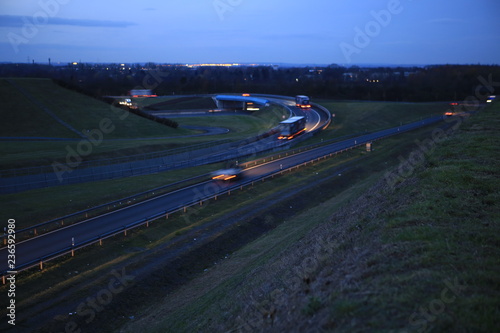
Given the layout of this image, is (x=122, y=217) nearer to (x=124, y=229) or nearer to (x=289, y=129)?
Result: (x=124, y=229)

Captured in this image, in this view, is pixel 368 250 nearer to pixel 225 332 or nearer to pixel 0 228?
pixel 225 332

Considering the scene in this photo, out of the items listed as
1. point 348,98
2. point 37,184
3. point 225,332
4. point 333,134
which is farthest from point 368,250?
point 348,98

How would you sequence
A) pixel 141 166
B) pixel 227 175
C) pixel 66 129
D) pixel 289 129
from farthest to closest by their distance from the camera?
1. pixel 289 129
2. pixel 66 129
3. pixel 141 166
4. pixel 227 175

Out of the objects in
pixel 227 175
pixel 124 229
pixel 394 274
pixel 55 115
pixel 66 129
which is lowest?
pixel 124 229

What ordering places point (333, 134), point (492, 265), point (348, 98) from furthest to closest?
point (348, 98) < point (333, 134) < point (492, 265)

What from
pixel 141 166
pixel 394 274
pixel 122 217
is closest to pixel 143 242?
pixel 122 217

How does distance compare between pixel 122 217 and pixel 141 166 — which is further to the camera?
pixel 141 166

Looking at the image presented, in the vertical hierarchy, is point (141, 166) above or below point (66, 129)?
below

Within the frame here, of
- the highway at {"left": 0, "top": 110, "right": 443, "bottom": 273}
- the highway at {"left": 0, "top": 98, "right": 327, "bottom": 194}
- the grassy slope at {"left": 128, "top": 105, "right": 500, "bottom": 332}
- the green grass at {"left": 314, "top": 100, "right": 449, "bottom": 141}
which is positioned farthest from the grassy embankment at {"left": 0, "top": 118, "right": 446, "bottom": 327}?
the green grass at {"left": 314, "top": 100, "right": 449, "bottom": 141}

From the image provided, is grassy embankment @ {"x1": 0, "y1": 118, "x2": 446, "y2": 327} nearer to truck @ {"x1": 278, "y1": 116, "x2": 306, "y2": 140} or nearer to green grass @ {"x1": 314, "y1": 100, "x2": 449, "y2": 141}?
truck @ {"x1": 278, "y1": 116, "x2": 306, "y2": 140}
